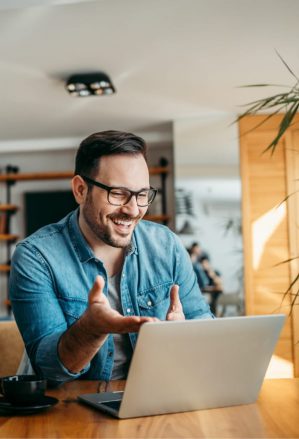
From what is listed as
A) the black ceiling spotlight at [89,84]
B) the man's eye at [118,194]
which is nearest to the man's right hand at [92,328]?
the man's eye at [118,194]

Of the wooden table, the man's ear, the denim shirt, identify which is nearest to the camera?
the wooden table

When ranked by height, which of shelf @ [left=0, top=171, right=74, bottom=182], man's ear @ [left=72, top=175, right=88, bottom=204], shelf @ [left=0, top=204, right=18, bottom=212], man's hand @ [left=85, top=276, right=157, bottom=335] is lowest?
man's hand @ [left=85, top=276, right=157, bottom=335]

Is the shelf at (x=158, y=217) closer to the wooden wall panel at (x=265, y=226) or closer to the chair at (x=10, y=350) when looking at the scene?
the wooden wall panel at (x=265, y=226)

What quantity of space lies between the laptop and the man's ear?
69 cm

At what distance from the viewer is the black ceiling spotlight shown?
174 inches

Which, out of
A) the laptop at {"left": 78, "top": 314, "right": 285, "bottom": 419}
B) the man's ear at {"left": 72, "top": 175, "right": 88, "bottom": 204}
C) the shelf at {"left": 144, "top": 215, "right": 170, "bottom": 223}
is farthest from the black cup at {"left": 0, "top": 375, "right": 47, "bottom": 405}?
the shelf at {"left": 144, "top": 215, "right": 170, "bottom": 223}

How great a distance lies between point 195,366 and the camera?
1.23 meters

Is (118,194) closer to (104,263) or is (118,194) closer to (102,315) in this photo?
(104,263)

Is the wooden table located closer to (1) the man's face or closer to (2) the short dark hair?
(1) the man's face

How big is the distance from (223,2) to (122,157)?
1822 mm

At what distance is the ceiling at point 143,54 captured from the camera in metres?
3.38

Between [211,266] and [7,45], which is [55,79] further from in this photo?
[211,266]

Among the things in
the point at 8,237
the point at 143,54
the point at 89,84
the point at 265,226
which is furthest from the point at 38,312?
the point at 8,237

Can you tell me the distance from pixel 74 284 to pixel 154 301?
26 cm
